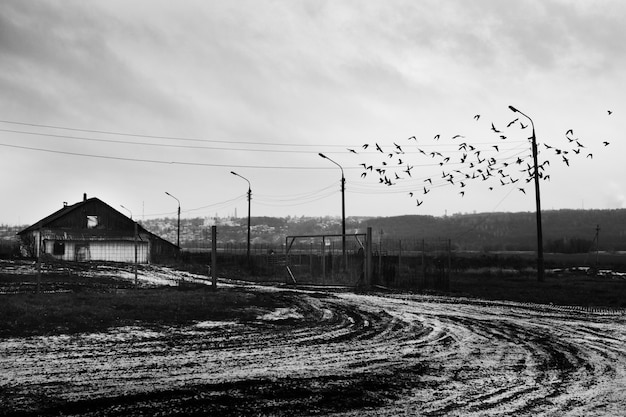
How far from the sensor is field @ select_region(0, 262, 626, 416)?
6.07 m

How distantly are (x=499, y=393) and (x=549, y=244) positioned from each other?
95643 mm

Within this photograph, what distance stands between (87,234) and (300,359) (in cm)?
4655

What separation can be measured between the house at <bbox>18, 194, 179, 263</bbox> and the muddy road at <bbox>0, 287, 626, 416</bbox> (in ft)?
133

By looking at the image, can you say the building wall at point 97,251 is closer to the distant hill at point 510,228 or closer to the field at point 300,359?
the field at point 300,359

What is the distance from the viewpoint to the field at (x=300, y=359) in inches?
239

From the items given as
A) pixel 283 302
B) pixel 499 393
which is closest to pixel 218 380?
pixel 499 393

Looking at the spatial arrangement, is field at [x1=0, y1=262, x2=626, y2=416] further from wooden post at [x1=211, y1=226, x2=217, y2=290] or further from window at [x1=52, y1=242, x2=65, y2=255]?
window at [x1=52, y1=242, x2=65, y2=255]

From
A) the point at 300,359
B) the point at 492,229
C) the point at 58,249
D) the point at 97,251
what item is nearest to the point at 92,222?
the point at 58,249

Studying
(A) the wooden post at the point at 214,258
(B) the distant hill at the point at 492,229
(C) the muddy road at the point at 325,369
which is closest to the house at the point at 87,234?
(A) the wooden post at the point at 214,258

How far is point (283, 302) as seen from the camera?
59.2 ft

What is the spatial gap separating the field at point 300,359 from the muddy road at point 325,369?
25 millimetres

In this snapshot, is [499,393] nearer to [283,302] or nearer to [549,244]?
[283,302]

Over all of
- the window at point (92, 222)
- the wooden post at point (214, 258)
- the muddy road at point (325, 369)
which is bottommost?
the muddy road at point (325, 369)

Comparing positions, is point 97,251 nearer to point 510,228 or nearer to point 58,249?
point 58,249
